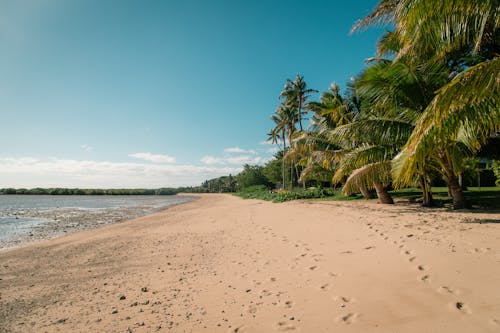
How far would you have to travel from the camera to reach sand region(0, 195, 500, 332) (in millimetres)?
2701

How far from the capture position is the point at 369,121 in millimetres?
8797

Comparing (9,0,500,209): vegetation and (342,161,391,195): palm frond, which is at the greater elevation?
(9,0,500,209): vegetation

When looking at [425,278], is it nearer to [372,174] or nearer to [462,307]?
[462,307]

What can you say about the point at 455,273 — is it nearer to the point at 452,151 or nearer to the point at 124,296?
the point at 124,296

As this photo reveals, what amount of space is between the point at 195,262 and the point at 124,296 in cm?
166

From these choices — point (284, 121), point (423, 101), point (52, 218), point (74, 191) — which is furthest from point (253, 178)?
point (74, 191)

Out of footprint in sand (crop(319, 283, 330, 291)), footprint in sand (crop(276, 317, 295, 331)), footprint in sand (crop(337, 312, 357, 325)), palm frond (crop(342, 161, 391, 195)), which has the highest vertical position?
palm frond (crop(342, 161, 391, 195))

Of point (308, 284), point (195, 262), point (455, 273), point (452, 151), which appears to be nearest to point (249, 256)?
point (195, 262)

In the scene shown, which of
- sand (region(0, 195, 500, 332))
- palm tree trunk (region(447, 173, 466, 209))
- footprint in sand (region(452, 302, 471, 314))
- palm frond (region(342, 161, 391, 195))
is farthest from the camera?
palm frond (region(342, 161, 391, 195))

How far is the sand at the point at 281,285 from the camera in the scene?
8.86 feet

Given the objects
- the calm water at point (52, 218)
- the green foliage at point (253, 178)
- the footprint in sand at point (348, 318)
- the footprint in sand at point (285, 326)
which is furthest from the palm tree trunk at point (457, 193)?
the green foliage at point (253, 178)

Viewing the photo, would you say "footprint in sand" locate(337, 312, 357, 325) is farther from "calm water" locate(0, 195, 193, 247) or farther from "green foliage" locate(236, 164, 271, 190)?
"green foliage" locate(236, 164, 271, 190)

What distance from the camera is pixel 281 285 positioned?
3693 mm

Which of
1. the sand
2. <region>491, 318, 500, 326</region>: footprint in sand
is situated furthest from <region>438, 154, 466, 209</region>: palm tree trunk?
<region>491, 318, 500, 326</region>: footprint in sand
